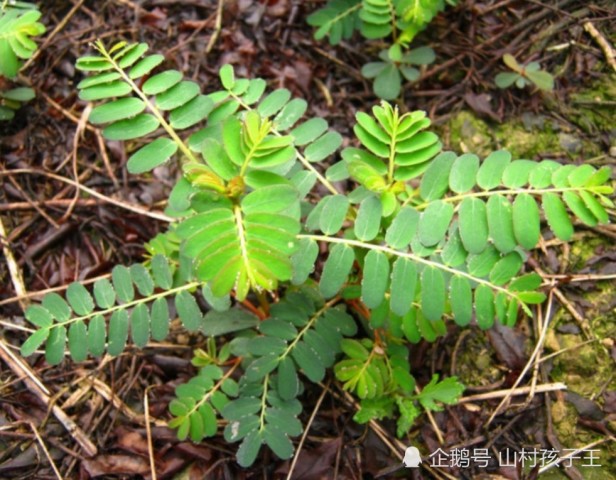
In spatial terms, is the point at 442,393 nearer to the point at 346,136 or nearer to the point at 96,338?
the point at 96,338

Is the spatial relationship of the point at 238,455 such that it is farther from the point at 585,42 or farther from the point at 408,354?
the point at 585,42

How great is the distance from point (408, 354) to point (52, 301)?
1.24m

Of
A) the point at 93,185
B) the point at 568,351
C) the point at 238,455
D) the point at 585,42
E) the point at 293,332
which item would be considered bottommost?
the point at 568,351

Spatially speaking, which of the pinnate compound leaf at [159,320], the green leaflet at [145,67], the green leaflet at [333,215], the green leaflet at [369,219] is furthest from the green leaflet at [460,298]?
the green leaflet at [145,67]

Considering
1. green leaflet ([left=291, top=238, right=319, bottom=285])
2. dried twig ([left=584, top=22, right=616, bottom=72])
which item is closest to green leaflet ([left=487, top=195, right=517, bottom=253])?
green leaflet ([left=291, top=238, right=319, bottom=285])

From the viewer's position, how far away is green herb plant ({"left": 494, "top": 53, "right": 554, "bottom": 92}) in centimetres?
256

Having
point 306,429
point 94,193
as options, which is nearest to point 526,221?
point 306,429

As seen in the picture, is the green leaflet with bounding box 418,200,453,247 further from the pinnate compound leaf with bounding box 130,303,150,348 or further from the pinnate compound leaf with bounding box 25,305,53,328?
the pinnate compound leaf with bounding box 25,305,53,328

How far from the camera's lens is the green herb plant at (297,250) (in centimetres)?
163

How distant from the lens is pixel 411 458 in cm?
203

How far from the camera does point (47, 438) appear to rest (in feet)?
6.94

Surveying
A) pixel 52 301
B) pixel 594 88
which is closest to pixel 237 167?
pixel 52 301

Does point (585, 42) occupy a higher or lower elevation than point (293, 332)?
higher

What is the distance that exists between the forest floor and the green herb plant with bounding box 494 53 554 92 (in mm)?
82
